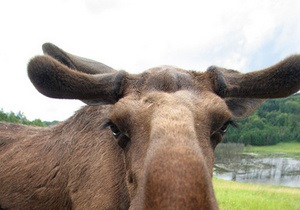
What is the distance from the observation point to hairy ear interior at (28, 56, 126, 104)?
428 centimetres

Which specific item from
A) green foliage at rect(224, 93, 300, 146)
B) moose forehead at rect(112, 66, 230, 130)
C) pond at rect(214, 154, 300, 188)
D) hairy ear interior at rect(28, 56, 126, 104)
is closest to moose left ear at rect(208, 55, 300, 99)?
moose forehead at rect(112, 66, 230, 130)

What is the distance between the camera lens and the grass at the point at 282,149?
151000 mm

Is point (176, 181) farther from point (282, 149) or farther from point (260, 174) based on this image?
point (282, 149)

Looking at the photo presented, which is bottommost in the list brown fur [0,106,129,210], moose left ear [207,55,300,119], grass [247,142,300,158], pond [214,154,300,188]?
pond [214,154,300,188]

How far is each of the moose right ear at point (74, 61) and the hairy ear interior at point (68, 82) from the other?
123 cm

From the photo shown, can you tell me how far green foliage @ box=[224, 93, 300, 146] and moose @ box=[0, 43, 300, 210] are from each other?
141630 mm

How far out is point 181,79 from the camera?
4367 mm

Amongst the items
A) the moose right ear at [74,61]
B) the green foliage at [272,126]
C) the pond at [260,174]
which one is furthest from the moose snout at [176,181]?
the green foliage at [272,126]

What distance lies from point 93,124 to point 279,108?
644ft

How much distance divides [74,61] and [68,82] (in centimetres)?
152

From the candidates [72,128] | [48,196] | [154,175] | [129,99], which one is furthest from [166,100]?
[48,196]

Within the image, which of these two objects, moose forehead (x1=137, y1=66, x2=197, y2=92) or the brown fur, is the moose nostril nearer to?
the brown fur

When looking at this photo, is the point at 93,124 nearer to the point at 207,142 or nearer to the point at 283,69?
the point at 207,142

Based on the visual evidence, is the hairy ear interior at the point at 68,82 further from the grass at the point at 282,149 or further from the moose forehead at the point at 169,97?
the grass at the point at 282,149
